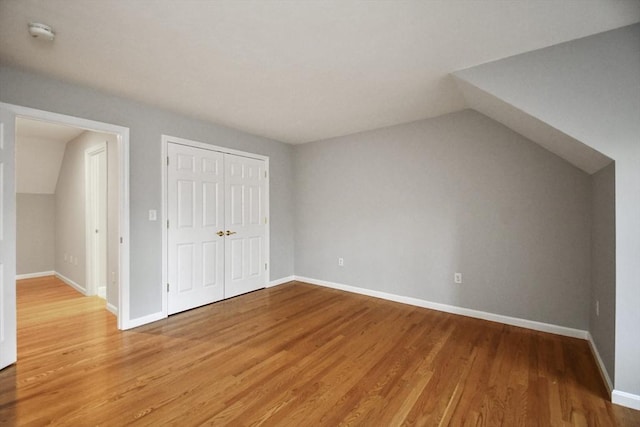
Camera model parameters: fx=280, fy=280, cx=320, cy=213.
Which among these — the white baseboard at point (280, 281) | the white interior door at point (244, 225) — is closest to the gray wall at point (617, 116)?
the white interior door at point (244, 225)

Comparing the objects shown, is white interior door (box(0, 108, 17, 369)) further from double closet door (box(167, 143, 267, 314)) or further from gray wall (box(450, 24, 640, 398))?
gray wall (box(450, 24, 640, 398))

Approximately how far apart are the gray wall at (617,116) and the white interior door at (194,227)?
11.6 ft

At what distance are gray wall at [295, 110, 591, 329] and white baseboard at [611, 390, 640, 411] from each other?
108 centimetres

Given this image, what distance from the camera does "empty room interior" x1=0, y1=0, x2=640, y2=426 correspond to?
177 cm

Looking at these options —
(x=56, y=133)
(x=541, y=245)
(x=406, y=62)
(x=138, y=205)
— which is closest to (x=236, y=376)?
(x=138, y=205)

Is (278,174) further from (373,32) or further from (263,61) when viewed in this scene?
(373,32)

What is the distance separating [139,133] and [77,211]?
2.53m

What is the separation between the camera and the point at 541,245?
287cm

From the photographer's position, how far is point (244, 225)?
4227 mm

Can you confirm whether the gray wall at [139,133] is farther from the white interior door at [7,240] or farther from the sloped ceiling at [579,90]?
the sloped ceiling at [579,90]

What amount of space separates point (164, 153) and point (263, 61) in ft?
5.97

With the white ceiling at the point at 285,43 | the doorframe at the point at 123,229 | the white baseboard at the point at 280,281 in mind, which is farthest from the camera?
the white baseboard at the point at 280,281

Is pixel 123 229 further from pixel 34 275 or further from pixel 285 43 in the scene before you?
pixel 34 275

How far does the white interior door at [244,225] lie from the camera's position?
401 cm
